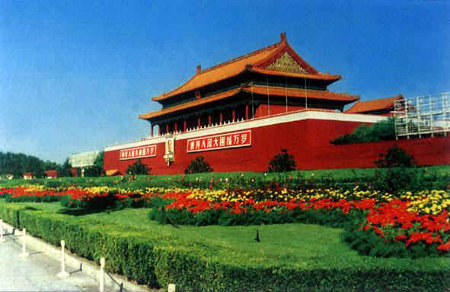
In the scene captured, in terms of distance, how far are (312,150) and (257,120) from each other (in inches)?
180

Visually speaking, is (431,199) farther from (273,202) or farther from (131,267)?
(131,267)

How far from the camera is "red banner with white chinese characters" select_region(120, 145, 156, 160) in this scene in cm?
3400

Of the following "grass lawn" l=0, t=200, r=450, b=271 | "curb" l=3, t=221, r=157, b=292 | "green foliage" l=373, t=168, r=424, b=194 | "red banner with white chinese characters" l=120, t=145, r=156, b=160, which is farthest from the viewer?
"red banner with white chinese characters" l=120, t=145, r=156, b=160

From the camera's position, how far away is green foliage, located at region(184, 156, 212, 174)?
26.4 meters

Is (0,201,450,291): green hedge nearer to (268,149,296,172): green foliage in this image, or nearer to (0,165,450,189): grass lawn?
(0,165,450,189): grass lawn

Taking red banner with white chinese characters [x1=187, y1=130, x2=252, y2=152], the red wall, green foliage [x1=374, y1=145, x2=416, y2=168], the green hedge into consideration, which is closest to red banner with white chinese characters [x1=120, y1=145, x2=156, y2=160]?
the red wall

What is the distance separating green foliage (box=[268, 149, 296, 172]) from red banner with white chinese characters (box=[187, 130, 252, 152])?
11.9 ft

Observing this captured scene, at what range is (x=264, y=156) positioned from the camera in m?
22.8

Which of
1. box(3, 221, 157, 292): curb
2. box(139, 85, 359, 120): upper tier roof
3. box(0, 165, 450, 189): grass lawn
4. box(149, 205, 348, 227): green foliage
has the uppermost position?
box(139, 85, 359, 120): upper tier roof

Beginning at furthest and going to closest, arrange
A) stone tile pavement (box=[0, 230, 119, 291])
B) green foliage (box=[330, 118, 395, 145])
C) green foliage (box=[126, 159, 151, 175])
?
green foliage (box=[126, 159, 151, 175]) < green foliage (box=[330, 118, 395, 145]) < stone tile pavement (box=[0, 230, 119, 291])

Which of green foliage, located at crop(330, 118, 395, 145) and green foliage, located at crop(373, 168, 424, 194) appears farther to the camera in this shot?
green foliage, located at crop(330, 118, 395, 145)

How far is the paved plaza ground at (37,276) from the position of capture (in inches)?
254

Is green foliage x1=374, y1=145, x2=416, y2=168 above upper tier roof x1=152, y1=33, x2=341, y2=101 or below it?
below

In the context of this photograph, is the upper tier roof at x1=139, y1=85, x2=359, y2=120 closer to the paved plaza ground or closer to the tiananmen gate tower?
the tiananmen gate tower
